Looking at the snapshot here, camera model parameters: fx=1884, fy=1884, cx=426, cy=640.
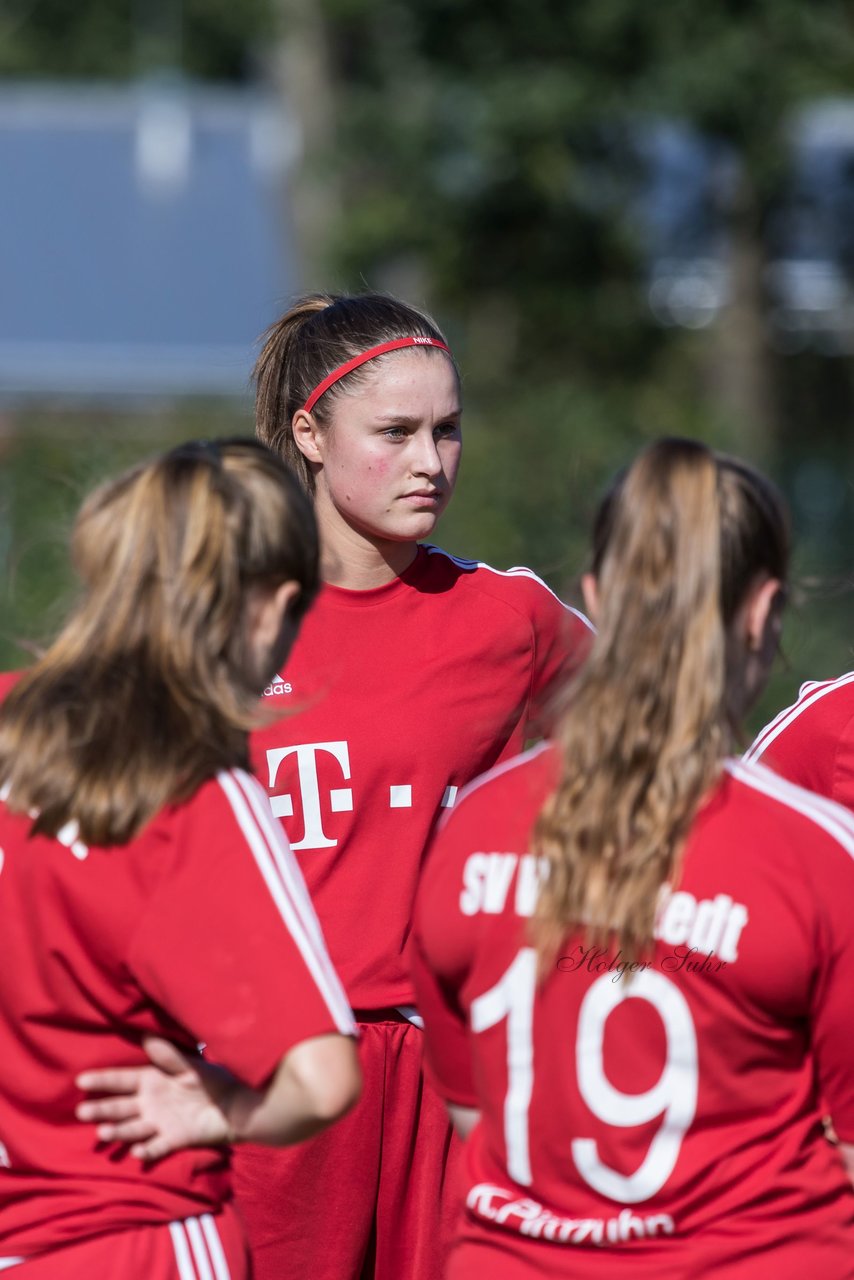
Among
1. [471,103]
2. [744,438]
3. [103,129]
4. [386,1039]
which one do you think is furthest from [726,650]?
[103,129]

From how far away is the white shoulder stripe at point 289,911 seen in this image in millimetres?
2344

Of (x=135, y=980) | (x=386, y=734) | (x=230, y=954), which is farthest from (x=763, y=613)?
(x=386, y=734)

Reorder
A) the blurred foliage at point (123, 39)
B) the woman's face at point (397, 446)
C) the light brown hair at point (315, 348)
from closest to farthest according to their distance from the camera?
the woman's face at point (397, 446)
the light brown hair at point (315, 348)
the blurred foliage at point (123, 39)

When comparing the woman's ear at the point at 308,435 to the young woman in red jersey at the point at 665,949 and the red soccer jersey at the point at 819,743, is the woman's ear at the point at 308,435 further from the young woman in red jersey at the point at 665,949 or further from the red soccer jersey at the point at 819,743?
the young woman in red jersey at the point at 665,949

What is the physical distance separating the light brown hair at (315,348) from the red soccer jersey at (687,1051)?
1.55 meters

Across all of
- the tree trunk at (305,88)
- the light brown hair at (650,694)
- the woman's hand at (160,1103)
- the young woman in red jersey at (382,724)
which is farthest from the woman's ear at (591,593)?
the tree trunk at (305,88)

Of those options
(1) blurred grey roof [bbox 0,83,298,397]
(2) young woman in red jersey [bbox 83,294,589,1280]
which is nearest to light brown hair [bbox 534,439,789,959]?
(2) young woman in red jersey [bbox 83,294,589,1280]

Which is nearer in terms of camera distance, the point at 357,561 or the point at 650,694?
the point at 650,694

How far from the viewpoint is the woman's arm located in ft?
7.55

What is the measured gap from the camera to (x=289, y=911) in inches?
92.7

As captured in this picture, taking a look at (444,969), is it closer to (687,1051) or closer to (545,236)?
(687,1051)

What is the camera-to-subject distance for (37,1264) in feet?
7.89

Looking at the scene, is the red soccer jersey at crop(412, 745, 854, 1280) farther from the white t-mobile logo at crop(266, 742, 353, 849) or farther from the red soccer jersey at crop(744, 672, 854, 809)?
the red soccer jersey at crop(744, 672, 854, 809)

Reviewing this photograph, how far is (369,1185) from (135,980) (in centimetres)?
147
